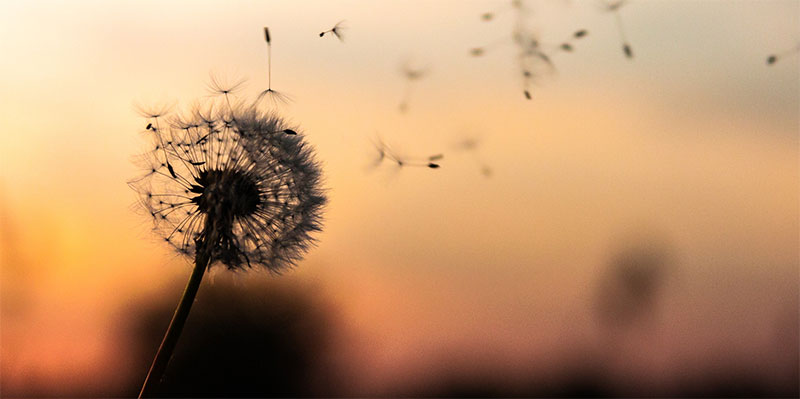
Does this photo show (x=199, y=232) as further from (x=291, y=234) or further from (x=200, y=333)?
(x=200, y=333)

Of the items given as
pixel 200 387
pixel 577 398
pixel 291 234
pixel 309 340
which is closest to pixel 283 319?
pixel 309 340

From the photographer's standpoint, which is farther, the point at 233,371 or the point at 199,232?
the point at 233,371

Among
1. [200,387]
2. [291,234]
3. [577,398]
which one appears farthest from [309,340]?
[291,234]

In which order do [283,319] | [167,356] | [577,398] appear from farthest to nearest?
[283,319] < [577,398] < [167,356]

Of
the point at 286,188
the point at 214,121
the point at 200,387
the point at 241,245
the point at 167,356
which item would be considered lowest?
the point at 200,387

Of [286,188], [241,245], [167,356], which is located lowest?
[167,356]

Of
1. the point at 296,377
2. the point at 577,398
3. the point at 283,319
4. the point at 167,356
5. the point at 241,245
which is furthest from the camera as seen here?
the point at 283,319

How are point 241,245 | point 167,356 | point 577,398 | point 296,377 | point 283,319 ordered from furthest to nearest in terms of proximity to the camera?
1. point 283,319
2. point 296,377
3. point 577,398
4. point 241,245
5. point 167,356

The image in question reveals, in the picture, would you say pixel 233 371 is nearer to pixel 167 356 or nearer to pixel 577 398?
pixel 577 398

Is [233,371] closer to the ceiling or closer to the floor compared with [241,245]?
closer to the floor
